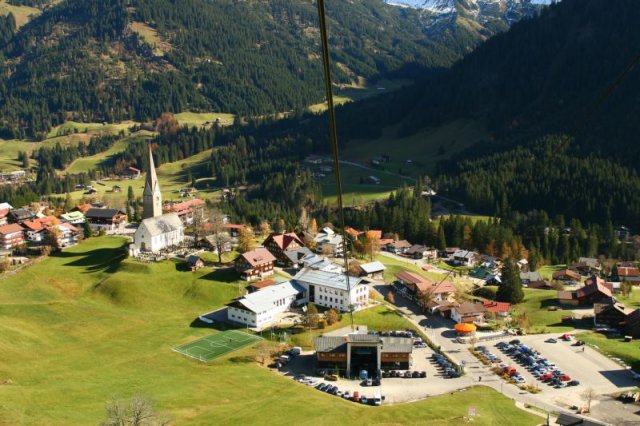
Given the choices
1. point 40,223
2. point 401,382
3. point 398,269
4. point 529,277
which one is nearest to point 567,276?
point 529,277

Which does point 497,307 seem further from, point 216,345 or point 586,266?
point 216,345

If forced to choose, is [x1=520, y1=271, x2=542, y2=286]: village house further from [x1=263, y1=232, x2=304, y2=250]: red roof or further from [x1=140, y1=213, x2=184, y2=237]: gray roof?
[x1=140, y1=213, x2=184, y2=237]: gray roof

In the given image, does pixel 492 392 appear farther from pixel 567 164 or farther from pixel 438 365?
pixel 567 164

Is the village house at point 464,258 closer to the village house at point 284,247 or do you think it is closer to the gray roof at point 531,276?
the gray roof at point 531,276

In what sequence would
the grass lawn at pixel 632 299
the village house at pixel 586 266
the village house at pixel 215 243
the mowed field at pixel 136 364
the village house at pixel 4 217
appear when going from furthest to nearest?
the village house at pixel 4 217 → the village house at pixel 586 266 → the village house at pixel 215 243 → the grass lawn at pixel 632 299 → the mowed field at pixel 136 364

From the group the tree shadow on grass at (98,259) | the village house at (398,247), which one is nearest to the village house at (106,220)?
the tree shadow on grass at (98,259)

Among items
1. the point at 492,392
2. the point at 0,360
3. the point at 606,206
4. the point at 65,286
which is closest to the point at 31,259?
the point at 65,286
